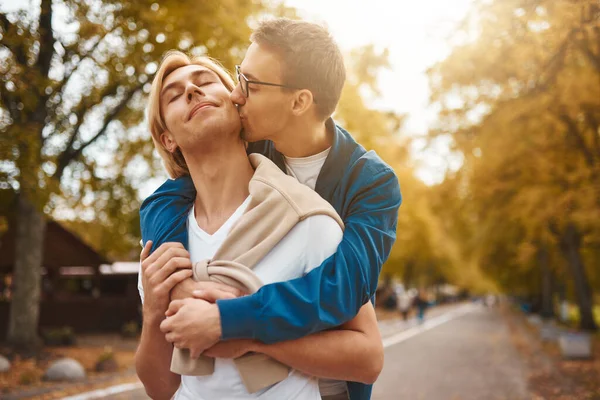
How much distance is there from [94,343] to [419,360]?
32.0ft

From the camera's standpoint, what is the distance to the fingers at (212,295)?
5.88 feet

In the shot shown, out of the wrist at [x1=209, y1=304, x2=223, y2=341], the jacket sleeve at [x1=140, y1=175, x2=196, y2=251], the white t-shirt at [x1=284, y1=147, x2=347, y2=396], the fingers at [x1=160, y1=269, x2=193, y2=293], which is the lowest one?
the wrist at [x1=209, y1=304, x2=223, y2=341]

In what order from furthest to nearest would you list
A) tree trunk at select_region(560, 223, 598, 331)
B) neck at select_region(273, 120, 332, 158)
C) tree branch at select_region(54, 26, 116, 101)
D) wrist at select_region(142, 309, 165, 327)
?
1. tree trunk at select_region(560, 223, 598, 331)
2. tree branch at select_region(54, 26, 116, 101)
3. neck at select_region(273, 120, 332, 158)
4. wrist at select_region(142, 309, 165, 327)

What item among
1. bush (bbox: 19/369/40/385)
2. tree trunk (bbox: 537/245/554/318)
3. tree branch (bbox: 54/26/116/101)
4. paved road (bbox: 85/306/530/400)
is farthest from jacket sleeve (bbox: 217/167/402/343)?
tree trunk (bbox: 537/245/554/318)

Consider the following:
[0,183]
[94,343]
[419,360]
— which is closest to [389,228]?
[0,183]

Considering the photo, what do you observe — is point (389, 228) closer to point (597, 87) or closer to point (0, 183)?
point (597, 87)

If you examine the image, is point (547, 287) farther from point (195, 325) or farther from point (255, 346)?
point (195, 325)

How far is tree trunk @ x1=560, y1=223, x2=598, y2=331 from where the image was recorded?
21766mm

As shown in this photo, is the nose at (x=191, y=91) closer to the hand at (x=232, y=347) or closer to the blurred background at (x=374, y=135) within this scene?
the hand at (x=232, y=347)

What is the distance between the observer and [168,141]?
7.39 feet

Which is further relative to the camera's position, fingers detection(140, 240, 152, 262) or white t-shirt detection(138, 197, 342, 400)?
fingers detection(140, 240, 152, 262)

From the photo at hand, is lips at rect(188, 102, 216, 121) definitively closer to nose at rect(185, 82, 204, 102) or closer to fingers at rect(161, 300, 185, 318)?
nose at rect(185, 82, 204, 102)

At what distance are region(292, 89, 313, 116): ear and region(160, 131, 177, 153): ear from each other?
1.51 feet

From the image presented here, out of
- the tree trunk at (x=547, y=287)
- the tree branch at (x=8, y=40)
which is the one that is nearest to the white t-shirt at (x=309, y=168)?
the tree branch at (x=8, y=40)
